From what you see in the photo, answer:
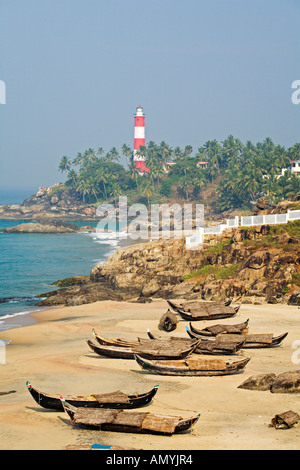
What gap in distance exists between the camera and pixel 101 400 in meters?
16.0

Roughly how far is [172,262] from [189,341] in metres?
21.2

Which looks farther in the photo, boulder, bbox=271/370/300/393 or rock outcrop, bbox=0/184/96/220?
rock outcrop, bbox=0/184/96/220

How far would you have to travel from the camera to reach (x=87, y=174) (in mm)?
146000

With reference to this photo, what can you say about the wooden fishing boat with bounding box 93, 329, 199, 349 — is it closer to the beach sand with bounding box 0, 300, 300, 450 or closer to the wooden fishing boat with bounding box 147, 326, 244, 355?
the wooden fishing boat with bounding box 147, 326, 244, 355

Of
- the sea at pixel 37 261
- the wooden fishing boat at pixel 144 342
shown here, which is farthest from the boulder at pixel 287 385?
the sea at pixel 37 261

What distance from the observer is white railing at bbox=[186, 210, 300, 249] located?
138ft

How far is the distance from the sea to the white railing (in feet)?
41.3

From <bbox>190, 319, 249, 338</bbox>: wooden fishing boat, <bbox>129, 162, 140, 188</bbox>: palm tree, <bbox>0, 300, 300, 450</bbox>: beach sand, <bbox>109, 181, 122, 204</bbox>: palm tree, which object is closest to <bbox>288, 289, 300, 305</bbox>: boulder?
<bbox>0, 300, 300, 450</bbox>: beach sand

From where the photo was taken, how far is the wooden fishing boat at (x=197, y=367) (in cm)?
2006

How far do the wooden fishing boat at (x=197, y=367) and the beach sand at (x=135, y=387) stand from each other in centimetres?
22

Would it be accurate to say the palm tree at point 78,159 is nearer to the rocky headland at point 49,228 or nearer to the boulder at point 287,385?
the rocky headland at point 49,228

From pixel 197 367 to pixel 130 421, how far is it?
19.5 feet
